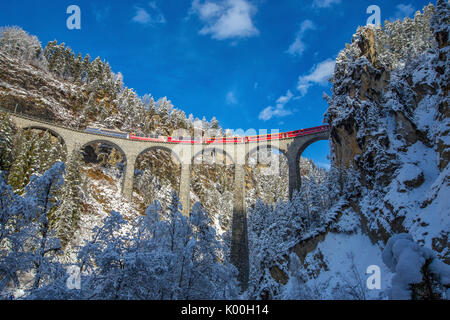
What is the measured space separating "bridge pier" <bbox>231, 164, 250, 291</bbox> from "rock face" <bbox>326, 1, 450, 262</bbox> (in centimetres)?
1474

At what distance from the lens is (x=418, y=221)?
15.9 meters

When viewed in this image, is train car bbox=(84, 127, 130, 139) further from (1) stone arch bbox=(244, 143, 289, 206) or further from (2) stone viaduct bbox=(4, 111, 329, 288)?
(1) stone arch bbox=(244, 143, 289, 206)

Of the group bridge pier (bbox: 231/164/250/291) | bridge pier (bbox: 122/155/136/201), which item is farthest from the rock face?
bridge pier (bbox: 122/155/136/201)

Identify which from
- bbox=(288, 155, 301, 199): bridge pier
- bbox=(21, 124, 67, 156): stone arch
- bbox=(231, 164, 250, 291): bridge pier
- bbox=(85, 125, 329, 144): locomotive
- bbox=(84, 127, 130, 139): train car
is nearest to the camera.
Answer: bbox=(231, 164, 250, 291): bridge pier

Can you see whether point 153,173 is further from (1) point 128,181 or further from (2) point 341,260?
(2) point 341,260

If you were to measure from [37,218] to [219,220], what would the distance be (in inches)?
1857

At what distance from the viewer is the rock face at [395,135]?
16.6 metres

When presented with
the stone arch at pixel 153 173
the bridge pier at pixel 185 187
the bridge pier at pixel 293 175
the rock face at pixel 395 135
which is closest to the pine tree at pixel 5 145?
the stone arch at pixel 153 173

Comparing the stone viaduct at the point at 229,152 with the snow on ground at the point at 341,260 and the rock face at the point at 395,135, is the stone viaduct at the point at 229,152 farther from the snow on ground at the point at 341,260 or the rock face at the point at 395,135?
the snow on ground at the point at 341,260

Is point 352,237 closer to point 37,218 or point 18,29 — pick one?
point 37,218

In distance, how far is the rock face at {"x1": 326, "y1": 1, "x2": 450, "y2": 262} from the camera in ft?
54.5

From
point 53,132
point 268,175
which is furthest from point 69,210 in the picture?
point 268,175

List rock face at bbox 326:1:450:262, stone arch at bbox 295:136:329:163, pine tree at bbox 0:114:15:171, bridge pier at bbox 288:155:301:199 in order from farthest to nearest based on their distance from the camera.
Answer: stone arch at bbox 295:136:329:163, bridge pier at bbox 288:155:301:199, pine tree at bbox 0:114:15:171, rock face at bbox 326:1:450:262
